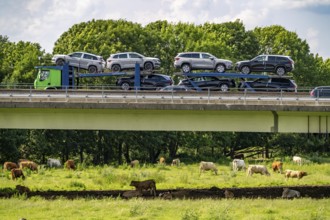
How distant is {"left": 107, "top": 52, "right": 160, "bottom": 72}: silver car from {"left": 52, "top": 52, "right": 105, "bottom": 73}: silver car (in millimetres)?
1104

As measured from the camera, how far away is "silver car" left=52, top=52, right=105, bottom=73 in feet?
145

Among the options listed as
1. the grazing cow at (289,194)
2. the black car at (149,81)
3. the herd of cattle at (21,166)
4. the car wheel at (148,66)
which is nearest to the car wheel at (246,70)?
the black car at (149,81)

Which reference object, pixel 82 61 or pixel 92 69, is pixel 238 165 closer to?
pixel 92 69

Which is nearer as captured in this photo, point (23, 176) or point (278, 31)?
point (23, 176)

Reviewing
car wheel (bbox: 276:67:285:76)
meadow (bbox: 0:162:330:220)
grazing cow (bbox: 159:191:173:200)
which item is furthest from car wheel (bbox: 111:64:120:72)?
grazing cow (bbox: 159:191:173:200)

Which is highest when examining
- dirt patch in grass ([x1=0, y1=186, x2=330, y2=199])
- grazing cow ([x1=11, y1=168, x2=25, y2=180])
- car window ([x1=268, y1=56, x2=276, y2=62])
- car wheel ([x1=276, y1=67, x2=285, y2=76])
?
car window ([x1=268, y1=56, x2=276, y2=62])

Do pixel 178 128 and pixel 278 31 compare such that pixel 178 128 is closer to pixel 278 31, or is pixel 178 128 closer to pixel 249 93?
pixel 249 93

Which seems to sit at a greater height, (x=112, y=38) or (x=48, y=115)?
(x=112, y=38)

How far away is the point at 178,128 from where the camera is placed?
35.4 m

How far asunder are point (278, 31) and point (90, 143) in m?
31.3

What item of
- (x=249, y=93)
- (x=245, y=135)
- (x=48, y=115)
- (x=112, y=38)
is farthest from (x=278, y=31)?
(x=48, y=115)

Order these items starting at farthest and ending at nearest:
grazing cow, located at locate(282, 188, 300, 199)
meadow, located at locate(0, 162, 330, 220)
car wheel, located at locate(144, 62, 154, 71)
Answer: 1. car wheel, located at locate(144, 62, 154, 71)
2. grazing cow, located at locate(282, 188, 300, 199)
3. meadow, located at locate(0, 162, 330, 220)

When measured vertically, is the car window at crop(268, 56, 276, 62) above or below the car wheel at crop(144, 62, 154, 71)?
above

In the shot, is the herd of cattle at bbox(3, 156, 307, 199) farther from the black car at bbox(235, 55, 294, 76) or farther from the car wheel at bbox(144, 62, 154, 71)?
the car wheel at bbox(144, 62, 154, 71)
